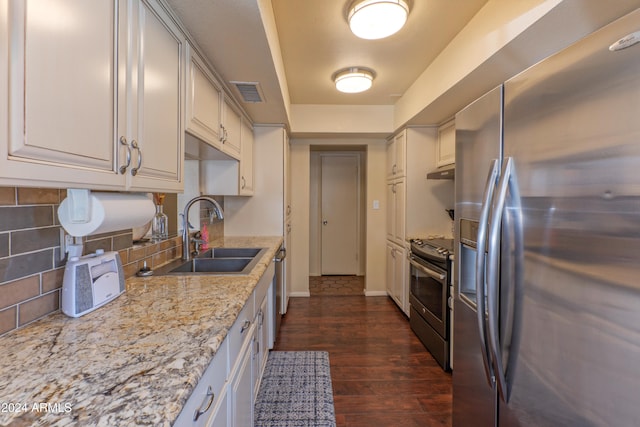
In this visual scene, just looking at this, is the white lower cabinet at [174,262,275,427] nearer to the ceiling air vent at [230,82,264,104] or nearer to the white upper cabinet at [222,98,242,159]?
the white upper cabinet at [222,98,242,159]

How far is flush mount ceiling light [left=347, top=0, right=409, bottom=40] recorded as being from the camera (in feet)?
5.26

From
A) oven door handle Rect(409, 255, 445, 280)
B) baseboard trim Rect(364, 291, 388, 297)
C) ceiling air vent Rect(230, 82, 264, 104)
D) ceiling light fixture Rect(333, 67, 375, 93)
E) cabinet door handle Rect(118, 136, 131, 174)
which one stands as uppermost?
ceiling light fixture Rect(333, 67, 375, 93)

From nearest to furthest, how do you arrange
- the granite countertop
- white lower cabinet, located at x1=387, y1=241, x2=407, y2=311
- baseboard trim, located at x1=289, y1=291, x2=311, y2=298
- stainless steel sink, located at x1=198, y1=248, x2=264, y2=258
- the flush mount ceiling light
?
1. the granite countertop
2. the flush mount ceiling light
3. stainless steel sink, located at x1=198, y1=248, x2=264, y2=258
4. white lower cabinet, located at x1=387, y1=241, x2=407, y2=311
5. baseboard trim, located at x1=289, y1=291, x2=311, y2=298

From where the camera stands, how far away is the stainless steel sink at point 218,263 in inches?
68.0

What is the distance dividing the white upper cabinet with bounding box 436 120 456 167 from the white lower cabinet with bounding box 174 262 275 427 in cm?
223

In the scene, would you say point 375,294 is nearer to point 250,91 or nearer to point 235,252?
point 235,252

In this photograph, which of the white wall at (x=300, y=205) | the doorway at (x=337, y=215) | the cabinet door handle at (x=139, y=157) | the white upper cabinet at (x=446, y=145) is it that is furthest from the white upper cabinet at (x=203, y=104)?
the doorway at (x=337, y=215)

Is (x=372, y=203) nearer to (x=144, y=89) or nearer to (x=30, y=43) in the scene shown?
(x=144, y=89)

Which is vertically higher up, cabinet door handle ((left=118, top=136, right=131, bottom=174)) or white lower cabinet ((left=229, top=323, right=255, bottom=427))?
cabinet door handle ((left=118, top=136, right=131, bottom=174))

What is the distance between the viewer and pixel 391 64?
2.49m

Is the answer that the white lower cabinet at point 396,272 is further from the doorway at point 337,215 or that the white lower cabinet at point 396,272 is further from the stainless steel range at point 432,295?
the doorway at point 337,215

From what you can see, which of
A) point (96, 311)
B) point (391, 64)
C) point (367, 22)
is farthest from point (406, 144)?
point (96, 311)

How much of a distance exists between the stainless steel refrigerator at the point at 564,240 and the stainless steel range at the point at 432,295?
113 cm

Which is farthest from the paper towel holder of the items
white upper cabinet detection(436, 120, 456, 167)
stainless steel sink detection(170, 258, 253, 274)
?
white upper cabinet detection(436, 120, 456, 167)
